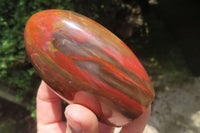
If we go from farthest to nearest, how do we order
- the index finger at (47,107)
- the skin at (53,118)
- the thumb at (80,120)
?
the index finger at (47,107) < the skin at (53,118) < the thumb at (80,120)

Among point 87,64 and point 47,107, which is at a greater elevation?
point 87,64

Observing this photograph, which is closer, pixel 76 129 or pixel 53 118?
pixel 76 129

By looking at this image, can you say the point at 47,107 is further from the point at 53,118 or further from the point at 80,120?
the point at 80,120

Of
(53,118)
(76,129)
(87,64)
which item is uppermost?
(87,64)

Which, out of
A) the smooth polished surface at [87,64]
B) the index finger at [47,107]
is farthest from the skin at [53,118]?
the smooth polished surface at [87,64]

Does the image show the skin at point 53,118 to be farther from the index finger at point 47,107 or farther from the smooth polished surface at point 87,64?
the smooth polished surface at point 87,64

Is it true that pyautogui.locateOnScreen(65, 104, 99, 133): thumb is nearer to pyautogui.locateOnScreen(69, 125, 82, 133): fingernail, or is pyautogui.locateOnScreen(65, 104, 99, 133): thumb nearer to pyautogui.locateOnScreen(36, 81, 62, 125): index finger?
→ pyautogui.locateOnScreen(69, 125, 82, 133): fingernail

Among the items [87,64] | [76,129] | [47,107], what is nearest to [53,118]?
[47,107]
